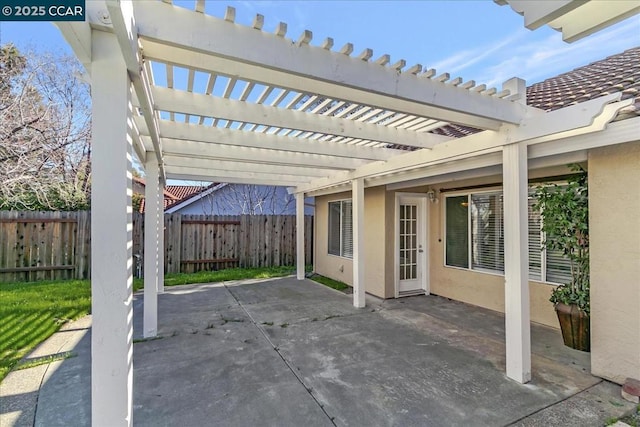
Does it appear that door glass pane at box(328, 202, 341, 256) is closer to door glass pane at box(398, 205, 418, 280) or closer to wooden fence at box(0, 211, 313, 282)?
wooden fence at box(0, 211, 313, 282)

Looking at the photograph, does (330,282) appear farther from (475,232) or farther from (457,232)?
(475,232)

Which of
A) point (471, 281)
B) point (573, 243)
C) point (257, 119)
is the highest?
point (257, 119)

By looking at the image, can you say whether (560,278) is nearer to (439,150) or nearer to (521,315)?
(521,315)

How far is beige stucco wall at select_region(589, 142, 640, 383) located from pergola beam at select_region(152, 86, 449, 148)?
7.98ft

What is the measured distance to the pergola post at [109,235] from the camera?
1.80 metres

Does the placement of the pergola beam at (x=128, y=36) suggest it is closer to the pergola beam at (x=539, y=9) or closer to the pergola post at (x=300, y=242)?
the pergola beam at (x=539, y=9)

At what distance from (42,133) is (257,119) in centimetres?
942

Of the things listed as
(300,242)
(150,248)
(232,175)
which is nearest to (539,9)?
(150,248)

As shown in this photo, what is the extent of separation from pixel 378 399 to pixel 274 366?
1.32 meters

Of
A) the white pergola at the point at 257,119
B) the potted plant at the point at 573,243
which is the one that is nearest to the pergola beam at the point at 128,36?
the white pergola at the point at 257,119

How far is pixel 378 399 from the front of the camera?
311 centimetres

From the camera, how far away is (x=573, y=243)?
4.20 meters

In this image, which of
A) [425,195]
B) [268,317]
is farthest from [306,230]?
[268,317]

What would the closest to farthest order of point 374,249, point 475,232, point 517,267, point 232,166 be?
1. point 517,267
2. point 475,232
3. point 232,166
4. point 374,249
